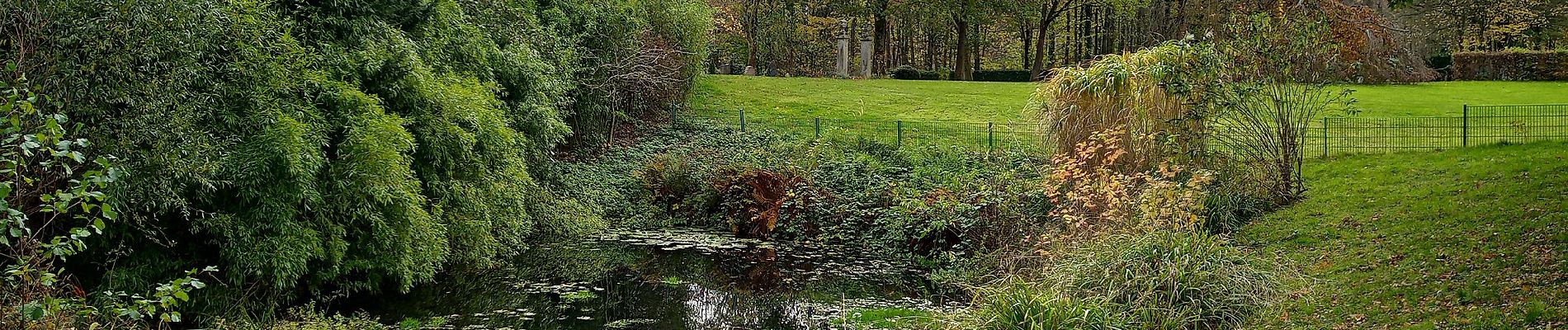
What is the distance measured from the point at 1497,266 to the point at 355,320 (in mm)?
9707

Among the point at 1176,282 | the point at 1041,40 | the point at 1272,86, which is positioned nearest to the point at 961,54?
the point at 1041,40

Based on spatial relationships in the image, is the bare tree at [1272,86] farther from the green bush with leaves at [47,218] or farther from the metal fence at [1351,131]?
the green bush with leaves at [47,218]

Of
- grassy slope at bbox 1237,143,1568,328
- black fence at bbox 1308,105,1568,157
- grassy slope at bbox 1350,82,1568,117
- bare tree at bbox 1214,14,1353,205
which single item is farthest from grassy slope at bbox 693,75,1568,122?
bare tree at bbox 1214,14,1353,205

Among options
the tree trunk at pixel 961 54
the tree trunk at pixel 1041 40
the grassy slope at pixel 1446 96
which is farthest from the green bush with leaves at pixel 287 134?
the tree trunk at pixel 961 54

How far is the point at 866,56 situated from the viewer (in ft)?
133

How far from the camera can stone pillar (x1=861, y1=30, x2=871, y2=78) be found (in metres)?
40.3

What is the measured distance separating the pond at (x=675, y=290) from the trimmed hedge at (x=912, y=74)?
1001 inches

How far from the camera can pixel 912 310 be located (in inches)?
434

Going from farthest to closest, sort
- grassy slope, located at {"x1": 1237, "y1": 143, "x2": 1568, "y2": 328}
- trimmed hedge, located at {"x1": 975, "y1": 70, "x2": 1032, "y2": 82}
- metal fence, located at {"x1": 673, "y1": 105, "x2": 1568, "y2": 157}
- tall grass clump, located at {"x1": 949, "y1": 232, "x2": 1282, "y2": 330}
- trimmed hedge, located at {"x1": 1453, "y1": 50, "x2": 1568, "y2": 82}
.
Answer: trimmed hedge, located at {"x1": 975, "y1": 70, "x2": 1032, "y2": 82}, trimmed hedge, located at {"x1": 1453, "y1": 50, "x2": 1568, "y2": 82}, metal fence, located at {"x1": 673, "y1": 105, "x2": 1568, "y2": 157}, grassy slope, located at {"x1": 1237, "y1": 143, "x2": 1568, "y2": 328}, tall grass clump, located at {"x1": 949, "y1": 232, "x2": 1282, "y2": 330}

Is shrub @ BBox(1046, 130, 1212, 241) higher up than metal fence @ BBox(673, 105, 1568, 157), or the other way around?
metal fence @ BBox(673, 105, 1568, 157)

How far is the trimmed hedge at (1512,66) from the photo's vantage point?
106ft

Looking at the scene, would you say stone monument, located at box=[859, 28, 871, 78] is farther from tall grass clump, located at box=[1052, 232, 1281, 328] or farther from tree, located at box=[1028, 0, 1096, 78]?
tall grass clump, located at box=[1052, 232, 1281, 328]

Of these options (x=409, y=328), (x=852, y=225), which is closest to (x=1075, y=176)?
(x=852, y=225)

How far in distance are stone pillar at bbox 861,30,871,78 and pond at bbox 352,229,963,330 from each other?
24.4 metres
